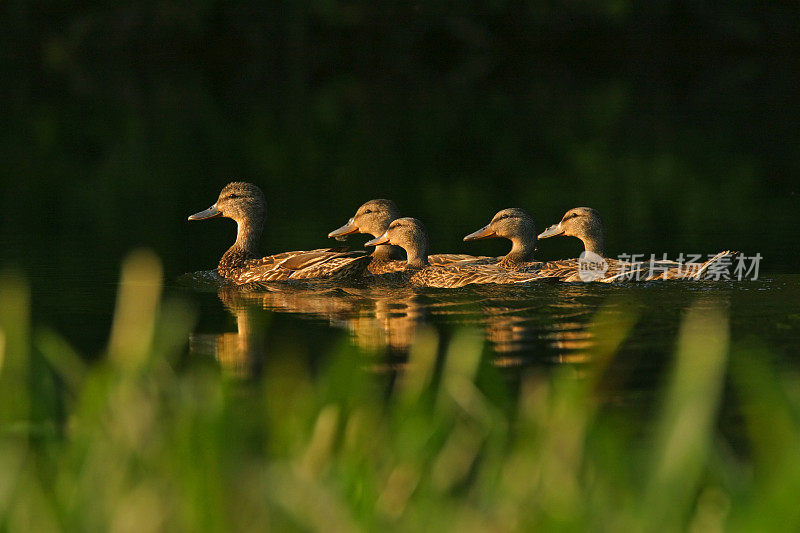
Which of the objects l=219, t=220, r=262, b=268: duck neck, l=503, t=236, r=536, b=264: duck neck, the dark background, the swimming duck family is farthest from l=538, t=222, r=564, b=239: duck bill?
l=219, t=220, r=262, b=268: duck neck

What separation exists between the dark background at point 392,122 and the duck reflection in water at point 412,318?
135 cm

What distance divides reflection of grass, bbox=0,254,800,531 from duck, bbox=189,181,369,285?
7.20 meters

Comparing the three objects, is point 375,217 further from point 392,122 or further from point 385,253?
point 392,122

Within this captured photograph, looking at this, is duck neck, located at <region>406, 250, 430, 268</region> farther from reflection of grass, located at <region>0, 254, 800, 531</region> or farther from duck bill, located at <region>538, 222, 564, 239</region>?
reflection of grass, located at <region>0, 254, 800, 531</region>

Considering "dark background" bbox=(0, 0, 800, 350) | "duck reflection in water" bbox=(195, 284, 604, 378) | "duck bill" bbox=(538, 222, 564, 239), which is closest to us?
"duck reflection in water" bbox=(195, 284, 604, 378)

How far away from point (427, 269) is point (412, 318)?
74.7 inches

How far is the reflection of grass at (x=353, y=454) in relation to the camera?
8.34ft

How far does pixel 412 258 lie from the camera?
37.0 feet

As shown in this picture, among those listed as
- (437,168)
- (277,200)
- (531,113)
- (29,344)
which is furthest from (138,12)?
(29,344)

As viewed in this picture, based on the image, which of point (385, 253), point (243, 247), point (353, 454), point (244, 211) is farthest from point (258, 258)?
point (353, 454)

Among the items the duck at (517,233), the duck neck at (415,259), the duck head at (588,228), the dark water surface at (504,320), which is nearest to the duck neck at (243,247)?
the dark water surface at (504,320)

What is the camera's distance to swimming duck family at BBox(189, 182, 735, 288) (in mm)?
10234

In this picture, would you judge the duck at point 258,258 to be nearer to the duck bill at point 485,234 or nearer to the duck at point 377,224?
the duck at point 377,224

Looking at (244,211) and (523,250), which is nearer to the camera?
(523,250)
